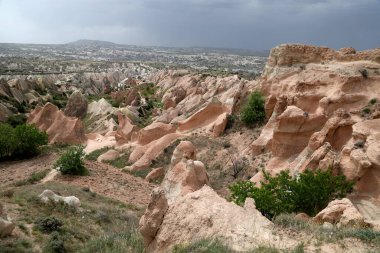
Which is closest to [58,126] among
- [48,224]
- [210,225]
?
[48,224]

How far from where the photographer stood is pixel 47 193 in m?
19.7

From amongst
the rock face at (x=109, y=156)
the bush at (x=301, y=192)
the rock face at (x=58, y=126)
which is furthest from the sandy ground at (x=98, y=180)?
the rock face at (x=58, y=126)

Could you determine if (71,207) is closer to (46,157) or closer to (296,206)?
(296,206)

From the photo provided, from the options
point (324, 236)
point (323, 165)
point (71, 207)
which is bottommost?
point (71, 207)

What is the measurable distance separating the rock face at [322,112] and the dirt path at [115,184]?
7.19 metres

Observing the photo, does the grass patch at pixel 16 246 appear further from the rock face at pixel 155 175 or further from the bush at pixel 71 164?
the rock face at pixel 155 175

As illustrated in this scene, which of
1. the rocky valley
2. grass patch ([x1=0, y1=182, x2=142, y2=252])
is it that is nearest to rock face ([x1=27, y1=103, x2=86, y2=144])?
the rocky valley

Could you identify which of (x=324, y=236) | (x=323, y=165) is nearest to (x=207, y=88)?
(x=323, y=165)

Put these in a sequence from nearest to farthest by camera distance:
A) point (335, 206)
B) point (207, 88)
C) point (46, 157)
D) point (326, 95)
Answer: point (335, 206), point (326, 95), point (46, 157), point (207, 88)

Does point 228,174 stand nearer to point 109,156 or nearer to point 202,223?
point 109,156

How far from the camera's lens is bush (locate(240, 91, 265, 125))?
109 feet

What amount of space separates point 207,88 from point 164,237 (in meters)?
62.2

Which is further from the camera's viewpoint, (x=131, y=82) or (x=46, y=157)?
(x=131, y=82)

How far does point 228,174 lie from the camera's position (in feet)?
96.6
